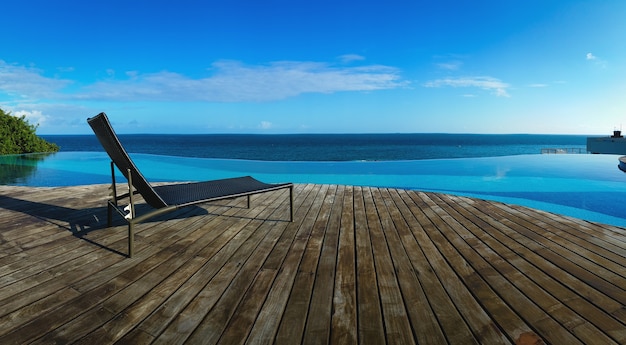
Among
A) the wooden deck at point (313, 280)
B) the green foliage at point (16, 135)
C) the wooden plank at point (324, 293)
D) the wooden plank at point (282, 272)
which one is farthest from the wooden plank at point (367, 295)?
the green foliage at point (16, 135)

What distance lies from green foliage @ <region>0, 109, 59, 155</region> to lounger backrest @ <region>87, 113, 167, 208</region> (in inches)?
692

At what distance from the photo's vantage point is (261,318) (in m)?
1.12

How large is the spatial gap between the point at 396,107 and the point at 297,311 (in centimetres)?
2757

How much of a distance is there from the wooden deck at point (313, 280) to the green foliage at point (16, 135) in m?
16.5

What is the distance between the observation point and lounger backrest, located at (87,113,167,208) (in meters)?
1.77

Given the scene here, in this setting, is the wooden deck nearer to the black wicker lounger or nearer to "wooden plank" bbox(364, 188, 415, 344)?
"wooden plank" bbox(364, 188, 415, 344)

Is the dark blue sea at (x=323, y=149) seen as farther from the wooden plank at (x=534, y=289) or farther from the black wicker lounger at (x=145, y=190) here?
the wooden plank at (x=534, y=289)

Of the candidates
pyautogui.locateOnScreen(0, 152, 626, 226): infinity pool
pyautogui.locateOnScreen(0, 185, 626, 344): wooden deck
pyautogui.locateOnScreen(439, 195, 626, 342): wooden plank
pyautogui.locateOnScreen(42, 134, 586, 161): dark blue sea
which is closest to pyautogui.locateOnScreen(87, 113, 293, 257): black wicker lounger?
pyautogui.locateOnScreen(0, 185, 626, 344): wooden deck

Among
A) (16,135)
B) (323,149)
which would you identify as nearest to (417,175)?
(16,135)

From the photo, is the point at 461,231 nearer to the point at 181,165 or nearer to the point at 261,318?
the point at 261,318

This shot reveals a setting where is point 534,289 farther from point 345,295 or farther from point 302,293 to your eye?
point 302,293

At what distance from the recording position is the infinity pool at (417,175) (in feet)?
17.9

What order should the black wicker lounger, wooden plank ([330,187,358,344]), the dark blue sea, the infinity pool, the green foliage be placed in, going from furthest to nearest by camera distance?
1. the dark blue sea
2. the green foliage
3. the infinity pool
4. the black wicker lounger
5. wooden plank ([330,187,358,344])

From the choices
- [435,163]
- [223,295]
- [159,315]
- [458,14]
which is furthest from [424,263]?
[458,14]
